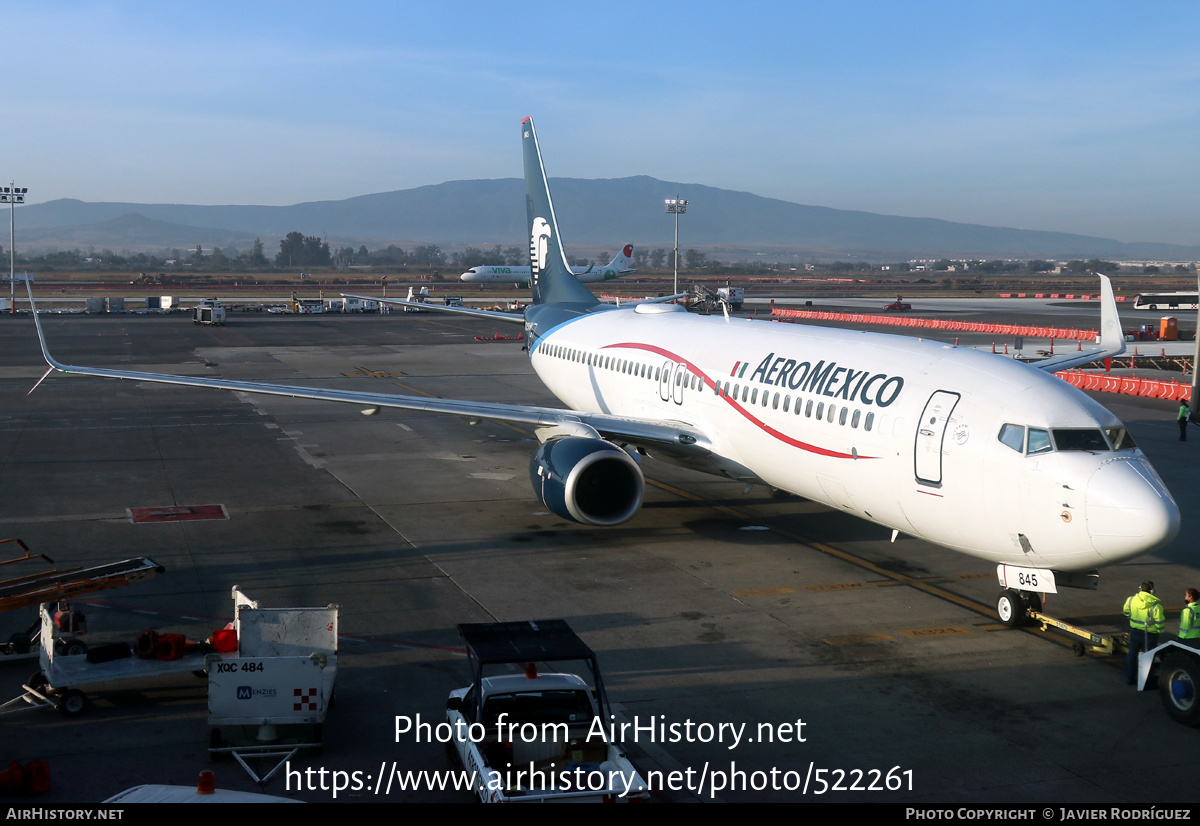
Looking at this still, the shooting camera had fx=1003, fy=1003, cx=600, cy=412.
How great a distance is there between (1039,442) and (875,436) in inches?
116

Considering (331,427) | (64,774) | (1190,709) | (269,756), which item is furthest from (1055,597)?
(331,427)

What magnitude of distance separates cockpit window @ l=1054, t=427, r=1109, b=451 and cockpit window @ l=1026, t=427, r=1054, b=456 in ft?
0.36

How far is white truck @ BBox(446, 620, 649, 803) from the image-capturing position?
9461 mm

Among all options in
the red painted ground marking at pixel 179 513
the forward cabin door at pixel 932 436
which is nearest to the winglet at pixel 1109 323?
the forward cabin door at pixel 932 436

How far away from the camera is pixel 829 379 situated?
18766mm

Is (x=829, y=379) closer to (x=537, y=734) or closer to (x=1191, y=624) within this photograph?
(x=1191, y=624)

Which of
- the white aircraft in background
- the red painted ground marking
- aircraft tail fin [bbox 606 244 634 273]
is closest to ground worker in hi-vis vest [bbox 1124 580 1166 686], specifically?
the red painted ground marking

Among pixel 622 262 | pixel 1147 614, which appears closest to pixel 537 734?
pixel 1147 614

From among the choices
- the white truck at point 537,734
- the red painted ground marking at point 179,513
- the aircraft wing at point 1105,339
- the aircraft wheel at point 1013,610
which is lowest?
the red painted ground marking at point 179,513

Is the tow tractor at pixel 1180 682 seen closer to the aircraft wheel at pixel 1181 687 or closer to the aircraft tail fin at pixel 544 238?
the aircraft wheel at pixel 1181 687

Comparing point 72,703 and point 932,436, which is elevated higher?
point 932,436

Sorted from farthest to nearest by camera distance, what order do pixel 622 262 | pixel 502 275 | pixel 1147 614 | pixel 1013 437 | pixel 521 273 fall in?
pixel 521 273
pixel 502 275
pixel 622 262
pixel 1013 437
pixel 1147 614

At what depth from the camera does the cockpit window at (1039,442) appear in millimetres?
14562

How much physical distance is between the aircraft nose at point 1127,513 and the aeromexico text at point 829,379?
3928mm
